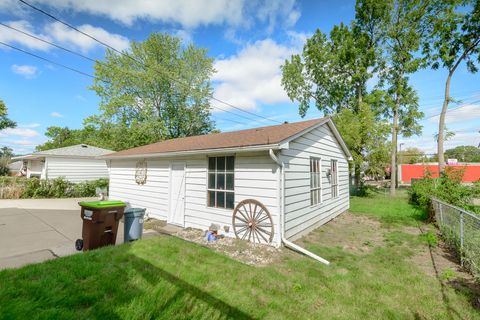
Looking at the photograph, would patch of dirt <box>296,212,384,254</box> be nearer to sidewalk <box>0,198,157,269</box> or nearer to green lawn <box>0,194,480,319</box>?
green lawn <box>0,194,480,319</box>

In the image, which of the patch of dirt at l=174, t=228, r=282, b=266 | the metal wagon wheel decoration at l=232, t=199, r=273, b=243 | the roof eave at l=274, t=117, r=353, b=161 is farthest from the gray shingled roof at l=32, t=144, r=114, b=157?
the roof eave at l=274, t=117, r=353, b=161

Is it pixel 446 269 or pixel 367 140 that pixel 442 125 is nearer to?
pixel 367 140

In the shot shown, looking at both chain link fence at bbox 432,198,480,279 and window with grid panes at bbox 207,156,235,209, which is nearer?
chain link fence at bbox 432,198,480,279

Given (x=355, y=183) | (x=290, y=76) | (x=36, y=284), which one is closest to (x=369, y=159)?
(x=355, y=183)

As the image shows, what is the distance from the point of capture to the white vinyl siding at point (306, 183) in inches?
235

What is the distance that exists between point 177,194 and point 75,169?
45.1 ft

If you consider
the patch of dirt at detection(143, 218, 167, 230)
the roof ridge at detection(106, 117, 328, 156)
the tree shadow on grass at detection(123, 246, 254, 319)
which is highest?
the roof ridge at detection(106, 117, 328, 156)

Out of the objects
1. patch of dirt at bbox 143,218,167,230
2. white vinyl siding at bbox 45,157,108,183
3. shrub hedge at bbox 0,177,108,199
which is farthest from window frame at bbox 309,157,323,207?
white vinyl siding at bbox 45,157,108,183

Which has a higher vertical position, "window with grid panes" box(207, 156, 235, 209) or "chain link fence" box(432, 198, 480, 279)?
"window with grid panes" box(207, 156, 235, 209)

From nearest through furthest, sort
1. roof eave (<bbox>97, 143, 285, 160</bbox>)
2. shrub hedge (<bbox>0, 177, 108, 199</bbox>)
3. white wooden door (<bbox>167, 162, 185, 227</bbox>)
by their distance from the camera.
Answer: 1. roof eave (<bbox>97, 143, 285, 160</bbox>)
2. white wooden door (<bbox>167, 162, 185, 227</bbox>)
3. shrub hedge (<bbox>0, 177, 108, 199</bbox>)

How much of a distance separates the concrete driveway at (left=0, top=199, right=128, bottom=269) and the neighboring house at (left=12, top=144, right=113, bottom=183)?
649 centimetres

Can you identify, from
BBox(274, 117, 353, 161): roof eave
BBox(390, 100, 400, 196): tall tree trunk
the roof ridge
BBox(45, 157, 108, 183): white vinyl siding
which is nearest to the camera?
BBox(274, 117, 353, 161): roof eave

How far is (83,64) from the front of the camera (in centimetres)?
987

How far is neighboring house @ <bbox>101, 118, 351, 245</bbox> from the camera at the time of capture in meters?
5.66
